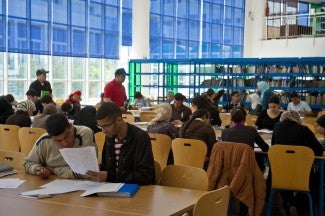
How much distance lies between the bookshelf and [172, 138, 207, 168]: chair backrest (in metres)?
7.39

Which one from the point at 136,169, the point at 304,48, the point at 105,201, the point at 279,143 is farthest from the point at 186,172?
the point at 304,48

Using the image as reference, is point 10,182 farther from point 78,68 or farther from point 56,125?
point 78,68

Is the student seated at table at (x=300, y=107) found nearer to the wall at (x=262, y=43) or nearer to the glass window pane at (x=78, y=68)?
the glass window pane at (x=78, y=68)

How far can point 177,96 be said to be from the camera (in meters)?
7.97

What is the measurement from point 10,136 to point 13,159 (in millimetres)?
2319

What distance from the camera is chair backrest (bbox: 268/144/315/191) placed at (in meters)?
4.20

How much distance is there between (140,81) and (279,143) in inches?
400

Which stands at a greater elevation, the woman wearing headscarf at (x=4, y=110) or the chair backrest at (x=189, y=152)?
the woman wearing headscarf at (x=4, y=110)

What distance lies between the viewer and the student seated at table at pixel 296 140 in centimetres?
453

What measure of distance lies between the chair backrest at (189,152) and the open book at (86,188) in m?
1.80

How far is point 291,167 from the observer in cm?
428

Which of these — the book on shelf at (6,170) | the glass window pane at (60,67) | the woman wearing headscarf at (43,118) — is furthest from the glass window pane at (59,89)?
the book on shelf at (6,170)

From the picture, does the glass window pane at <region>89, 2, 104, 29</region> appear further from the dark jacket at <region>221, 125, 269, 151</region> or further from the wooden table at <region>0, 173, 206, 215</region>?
the wooden table at <region>0, 173, 206, 215</region>

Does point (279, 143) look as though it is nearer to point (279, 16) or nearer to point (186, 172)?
point (186, 172)
